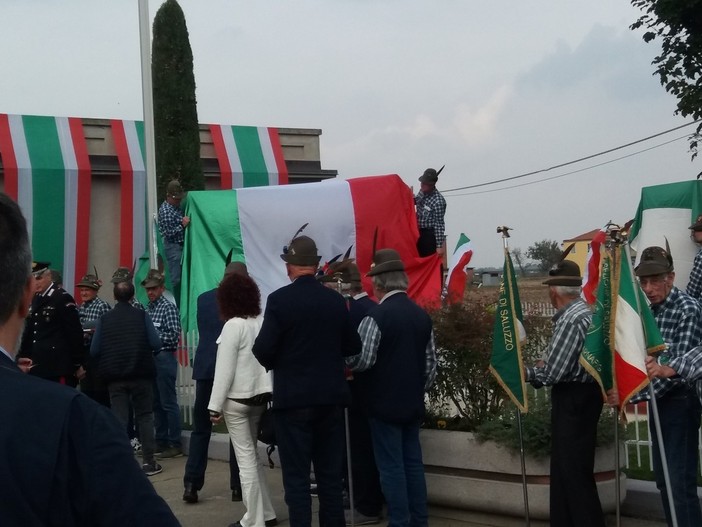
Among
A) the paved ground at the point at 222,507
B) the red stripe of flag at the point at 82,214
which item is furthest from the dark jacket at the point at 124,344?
the red stripe of flag at the point at 82,214

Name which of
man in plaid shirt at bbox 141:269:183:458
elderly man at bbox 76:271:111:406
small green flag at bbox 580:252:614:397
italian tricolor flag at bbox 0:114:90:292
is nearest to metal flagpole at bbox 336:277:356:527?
small green flag at bbox 580:252:614:397

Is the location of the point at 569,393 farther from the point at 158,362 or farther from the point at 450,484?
the point at 158,362

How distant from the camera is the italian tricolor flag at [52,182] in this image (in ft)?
62.8

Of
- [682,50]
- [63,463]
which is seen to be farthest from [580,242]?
[63,463]

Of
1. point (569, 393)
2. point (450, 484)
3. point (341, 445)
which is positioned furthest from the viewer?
point (450, 484)

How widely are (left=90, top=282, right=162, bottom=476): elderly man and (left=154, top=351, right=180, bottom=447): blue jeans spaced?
36.6 inches

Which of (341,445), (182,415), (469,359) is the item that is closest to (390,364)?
(341,445)

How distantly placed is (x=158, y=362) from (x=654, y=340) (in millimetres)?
6617

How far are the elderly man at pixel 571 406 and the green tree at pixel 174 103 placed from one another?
523 inches

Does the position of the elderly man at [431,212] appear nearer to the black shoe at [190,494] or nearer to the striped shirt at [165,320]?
the striped shirt at [165,320]

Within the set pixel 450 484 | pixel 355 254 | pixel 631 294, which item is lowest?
pixel 450 484

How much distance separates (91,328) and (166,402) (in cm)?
114

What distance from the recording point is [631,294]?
559 cm

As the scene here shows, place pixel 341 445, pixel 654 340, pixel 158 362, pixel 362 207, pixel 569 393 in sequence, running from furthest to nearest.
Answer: pixel 362 207, pixel 158 362, pixel 341 445, pixel 569 393, pixel 654 340
